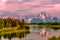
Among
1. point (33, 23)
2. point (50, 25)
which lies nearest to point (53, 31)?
point (50, 25)

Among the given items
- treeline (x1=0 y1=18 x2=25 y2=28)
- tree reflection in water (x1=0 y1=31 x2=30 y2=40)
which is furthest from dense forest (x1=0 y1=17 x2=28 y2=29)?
tree reflection in water (x1=0 y1=31 x2=30 y2=40)

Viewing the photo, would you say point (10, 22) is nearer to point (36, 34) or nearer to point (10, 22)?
point (10, 22)

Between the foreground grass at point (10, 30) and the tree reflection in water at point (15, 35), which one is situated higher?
the foreground grass at point (10, 30)

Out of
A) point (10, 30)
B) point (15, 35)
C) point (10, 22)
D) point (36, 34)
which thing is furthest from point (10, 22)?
point (36, 34)

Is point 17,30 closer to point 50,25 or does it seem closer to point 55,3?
point 50,25

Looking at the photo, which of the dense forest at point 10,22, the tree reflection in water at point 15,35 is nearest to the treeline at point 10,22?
the dense forest at point 10,22

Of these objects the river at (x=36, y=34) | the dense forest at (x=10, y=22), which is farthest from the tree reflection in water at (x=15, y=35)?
the dense forest at (x=10, y=22)

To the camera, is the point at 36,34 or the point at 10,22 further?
the point at 10,22

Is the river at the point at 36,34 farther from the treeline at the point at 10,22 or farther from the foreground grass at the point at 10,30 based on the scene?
the treeline at the point at 10,22

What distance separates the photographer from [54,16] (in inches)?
195

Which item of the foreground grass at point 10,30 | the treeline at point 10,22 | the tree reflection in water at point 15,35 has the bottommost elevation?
the tree reflection in water at point 15,35

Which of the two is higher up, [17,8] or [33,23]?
[17,8]

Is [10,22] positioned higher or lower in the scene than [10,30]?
higher

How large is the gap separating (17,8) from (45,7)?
2.15 ft
